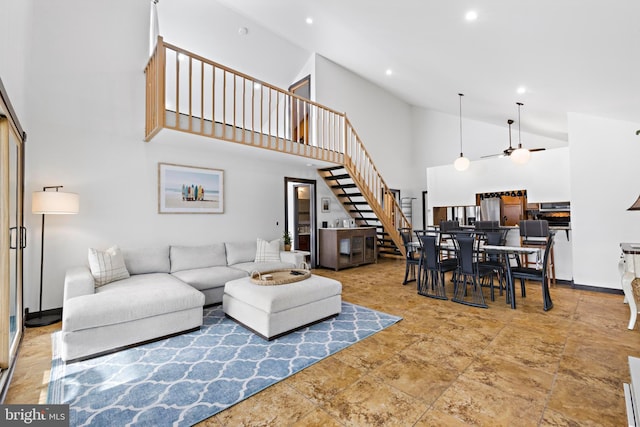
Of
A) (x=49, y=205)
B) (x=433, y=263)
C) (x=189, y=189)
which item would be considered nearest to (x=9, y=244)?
(x=49, y=205)

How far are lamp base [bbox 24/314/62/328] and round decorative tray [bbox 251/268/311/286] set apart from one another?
7.78 feet

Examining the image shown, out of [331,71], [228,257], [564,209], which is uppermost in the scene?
[331,71]

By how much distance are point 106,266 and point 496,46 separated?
5176 millimetres

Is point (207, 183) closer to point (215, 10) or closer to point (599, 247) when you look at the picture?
point (215, 10)

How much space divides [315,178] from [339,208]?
112 centimetres

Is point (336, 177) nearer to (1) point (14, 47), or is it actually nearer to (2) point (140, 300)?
(2) point (140, 300)

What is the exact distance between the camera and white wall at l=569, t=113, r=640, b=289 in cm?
446

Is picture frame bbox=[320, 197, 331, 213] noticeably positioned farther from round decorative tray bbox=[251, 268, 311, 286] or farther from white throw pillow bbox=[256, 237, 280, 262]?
round decorative tray bbox=[251, 268, 311, 286]

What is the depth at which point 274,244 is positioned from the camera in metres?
5.32

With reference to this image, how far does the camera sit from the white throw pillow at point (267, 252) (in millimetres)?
5184

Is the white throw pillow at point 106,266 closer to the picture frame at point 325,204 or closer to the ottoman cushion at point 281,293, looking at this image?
the ottoman cushion at point 281,293

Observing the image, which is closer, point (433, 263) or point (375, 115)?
point (433, 263)

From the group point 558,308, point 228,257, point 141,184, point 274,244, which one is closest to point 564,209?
point 558,308

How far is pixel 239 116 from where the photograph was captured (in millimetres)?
7289
